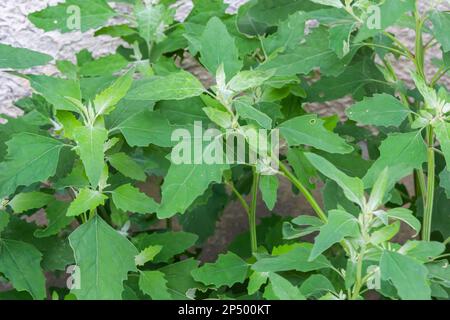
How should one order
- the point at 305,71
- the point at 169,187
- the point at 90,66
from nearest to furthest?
1. the point at 169,187
2. the point at 305,71
3. the point at 90,66

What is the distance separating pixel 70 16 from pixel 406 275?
1.93 feet

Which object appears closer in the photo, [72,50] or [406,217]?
[406,217]

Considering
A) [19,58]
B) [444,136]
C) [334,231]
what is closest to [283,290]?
[334,231]

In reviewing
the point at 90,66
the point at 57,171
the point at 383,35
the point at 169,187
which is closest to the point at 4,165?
the point at 57,171

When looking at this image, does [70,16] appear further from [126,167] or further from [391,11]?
[391,11]

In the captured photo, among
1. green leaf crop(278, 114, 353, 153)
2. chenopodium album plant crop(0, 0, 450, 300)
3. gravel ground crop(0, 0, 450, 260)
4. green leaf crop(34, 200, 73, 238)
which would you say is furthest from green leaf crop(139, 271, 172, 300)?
gravel ground crop(0, 0, 450, 260)

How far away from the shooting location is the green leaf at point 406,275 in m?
0.65

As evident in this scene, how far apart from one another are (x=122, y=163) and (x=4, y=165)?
5.0 inches

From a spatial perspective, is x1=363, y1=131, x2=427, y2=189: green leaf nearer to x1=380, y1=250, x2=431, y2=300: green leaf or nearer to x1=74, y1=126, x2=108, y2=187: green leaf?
x1=380, y1=250, x2=431, y2=300: green leaf

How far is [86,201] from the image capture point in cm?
81

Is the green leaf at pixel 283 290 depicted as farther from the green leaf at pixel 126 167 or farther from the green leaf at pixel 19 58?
the green leaf at pixel 19 58
